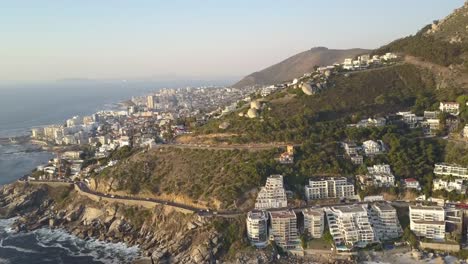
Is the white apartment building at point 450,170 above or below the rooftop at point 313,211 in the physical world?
above

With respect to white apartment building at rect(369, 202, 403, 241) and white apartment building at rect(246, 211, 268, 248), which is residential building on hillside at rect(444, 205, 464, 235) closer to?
white apartment building at rect(369, 202, 403, 241)

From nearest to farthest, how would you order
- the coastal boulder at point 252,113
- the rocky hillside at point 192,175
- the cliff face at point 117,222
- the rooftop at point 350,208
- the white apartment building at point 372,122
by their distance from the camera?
1. the cliff face at point 117,222
2. the rooftop at point 350,208
3. the rocky hillside at point 192,175
4. the white apartment building at point 372,122
5. the coastal boulder at point 252,113

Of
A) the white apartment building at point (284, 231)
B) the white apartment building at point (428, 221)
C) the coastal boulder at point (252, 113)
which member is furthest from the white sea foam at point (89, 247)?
the white apartment building at point (428, 221)

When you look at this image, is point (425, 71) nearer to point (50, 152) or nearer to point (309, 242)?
point (309, 242)

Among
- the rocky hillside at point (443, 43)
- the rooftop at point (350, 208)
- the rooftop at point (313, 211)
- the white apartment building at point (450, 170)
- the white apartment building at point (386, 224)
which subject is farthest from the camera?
the rocky hillside at point (443, 43)

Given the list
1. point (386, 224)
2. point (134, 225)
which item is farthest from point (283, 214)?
point (134, 225)

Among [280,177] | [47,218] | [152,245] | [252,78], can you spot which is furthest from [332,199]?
[252,78]

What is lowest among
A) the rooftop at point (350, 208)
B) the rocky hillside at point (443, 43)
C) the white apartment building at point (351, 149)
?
the rooftop at point (350, 208)

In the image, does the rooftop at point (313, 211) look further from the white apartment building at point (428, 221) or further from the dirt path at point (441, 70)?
the dirt path at point (441, 70)
